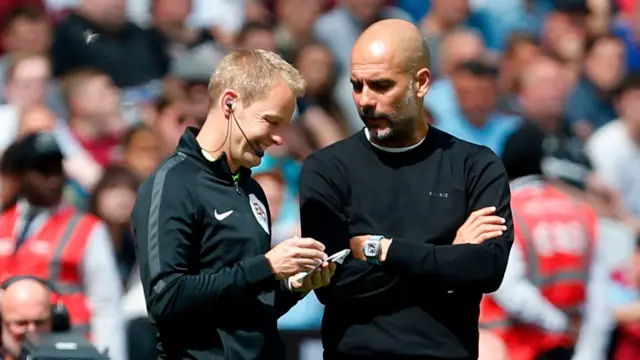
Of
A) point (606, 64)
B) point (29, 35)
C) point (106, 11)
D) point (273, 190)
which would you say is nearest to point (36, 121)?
point (29, 35)

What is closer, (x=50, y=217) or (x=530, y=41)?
(x=50, y=217)

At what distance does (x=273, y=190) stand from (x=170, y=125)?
134 cm

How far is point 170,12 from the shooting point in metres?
11.9

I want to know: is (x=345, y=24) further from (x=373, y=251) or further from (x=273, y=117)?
(x=273, y=117)

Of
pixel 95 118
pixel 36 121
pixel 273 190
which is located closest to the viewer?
pixel 273 190

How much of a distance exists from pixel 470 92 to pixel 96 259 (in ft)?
14.0

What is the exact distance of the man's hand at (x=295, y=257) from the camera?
4.79 m

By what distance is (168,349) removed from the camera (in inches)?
193

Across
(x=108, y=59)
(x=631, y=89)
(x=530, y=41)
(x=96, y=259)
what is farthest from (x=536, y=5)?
(x=96, y=259)

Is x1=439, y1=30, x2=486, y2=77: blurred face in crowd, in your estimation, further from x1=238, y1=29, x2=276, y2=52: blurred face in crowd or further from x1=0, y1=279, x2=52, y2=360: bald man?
x1=0, y1=279, x2=52, y2=360: bald man

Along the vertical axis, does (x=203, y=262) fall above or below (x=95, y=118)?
below

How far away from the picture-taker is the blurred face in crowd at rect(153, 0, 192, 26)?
39.0 feet

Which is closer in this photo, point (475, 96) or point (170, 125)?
point (170, 125)

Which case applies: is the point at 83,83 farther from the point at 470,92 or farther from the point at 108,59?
the point at 470,92
